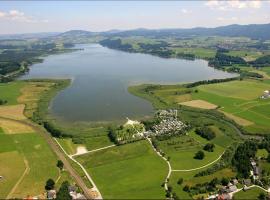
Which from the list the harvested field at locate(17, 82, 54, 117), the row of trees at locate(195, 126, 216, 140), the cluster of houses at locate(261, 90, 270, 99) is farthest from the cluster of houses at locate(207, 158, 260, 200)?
the harvested field at locate(17, 82, 54, 117)

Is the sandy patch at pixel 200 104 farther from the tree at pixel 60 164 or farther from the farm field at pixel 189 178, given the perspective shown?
the tree at pixel 60 164

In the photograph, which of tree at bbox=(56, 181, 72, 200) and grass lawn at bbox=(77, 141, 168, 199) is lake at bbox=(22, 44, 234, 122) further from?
tree at bbox=(56, 181, 72, 200)

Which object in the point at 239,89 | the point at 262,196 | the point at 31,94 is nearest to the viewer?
the point at 262,196

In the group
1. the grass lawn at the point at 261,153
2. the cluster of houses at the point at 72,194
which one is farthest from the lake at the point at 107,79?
the cluster of houses at the point at 72,194

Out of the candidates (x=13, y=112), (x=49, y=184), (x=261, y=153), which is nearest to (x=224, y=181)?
(x=261, y=153)

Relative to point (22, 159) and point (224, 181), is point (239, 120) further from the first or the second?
point (22, 159)

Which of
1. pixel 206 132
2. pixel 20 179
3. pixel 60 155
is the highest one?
pixel 206 132
